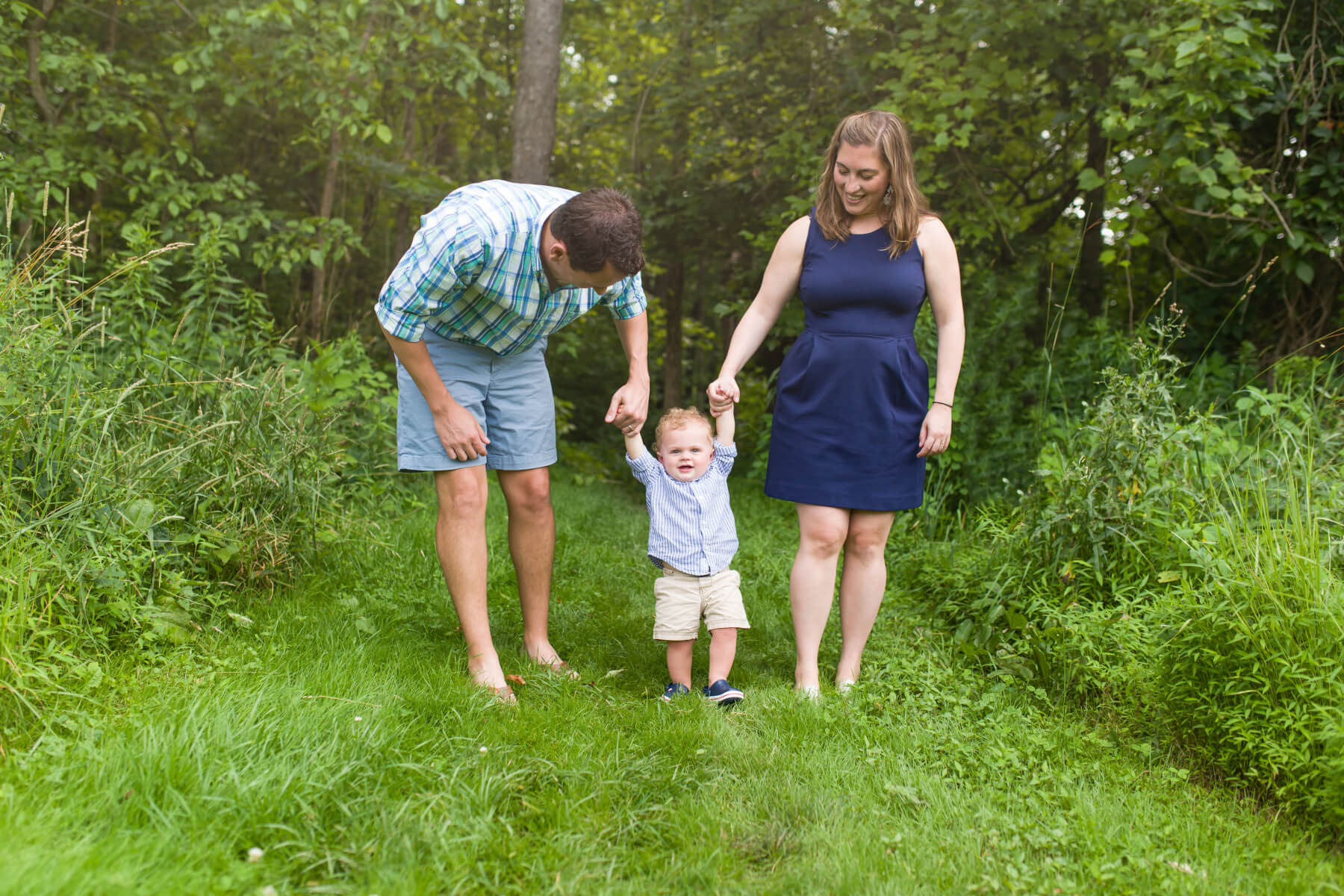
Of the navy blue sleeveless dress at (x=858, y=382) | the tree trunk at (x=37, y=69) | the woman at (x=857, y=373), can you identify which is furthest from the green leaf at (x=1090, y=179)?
the tree trunk at (x=37, y=69)

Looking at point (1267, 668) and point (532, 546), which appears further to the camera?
point (532, 546)

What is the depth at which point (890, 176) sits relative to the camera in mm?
2969

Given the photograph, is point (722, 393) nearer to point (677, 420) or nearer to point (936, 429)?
point (677, 420)

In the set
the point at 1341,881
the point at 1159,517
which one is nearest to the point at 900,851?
the point at 1341,881

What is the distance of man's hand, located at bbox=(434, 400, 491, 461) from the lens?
2.85 meters

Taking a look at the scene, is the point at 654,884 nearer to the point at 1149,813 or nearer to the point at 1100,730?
the point at 1149,813

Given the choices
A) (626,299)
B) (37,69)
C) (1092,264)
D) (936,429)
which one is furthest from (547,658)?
(37,69)

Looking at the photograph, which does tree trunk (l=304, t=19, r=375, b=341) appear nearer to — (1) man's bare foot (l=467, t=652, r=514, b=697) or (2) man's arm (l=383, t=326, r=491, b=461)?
(2) man's arm (l=383, t=326, r=491, b=461)

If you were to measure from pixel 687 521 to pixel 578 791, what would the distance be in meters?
1.11

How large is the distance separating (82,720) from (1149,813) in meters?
2.59

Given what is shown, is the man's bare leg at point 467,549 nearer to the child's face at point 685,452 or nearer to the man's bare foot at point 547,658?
the man's bare foot at point 547,658

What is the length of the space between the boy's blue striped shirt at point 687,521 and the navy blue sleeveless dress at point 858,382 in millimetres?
230

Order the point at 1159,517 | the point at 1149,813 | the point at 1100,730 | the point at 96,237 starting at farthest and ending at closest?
the point at 96,237 → the point at 1159,517 → the point at 1100,730 → the point at 1149,813

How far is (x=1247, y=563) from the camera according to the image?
9.30 feet
